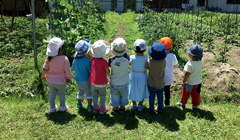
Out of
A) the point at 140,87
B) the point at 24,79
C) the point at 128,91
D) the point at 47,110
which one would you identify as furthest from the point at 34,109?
the point at 140,87

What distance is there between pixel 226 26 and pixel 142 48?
6858 millimetres

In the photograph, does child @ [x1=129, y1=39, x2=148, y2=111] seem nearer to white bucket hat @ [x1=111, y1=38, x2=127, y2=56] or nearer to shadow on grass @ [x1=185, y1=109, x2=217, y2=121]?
white bucket hat @ [x1=111, y1=38, x2=127, y2=56]

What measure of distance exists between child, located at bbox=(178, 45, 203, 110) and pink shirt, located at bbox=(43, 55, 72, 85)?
226cm

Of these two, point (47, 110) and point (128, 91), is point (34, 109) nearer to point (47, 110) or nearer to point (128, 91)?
point (47, 110)

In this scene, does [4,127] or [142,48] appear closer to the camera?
[4,127]

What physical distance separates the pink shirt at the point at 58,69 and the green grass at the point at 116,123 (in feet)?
2.22

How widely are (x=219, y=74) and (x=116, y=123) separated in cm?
328

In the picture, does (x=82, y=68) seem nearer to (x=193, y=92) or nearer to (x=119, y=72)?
(x=119, y=72)

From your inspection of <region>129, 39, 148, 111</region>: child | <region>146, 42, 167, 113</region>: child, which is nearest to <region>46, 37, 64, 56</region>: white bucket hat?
<region>129, 39, 148, 111</region>: child

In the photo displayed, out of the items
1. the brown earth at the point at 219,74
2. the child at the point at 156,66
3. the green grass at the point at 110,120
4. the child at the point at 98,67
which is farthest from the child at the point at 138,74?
the brown earth at the point at 219,74

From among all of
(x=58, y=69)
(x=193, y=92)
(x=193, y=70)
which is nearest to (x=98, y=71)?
(x=58, y=69)

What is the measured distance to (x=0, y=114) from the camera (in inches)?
145

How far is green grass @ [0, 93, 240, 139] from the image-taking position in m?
3.20

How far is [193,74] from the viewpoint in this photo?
3.81m
